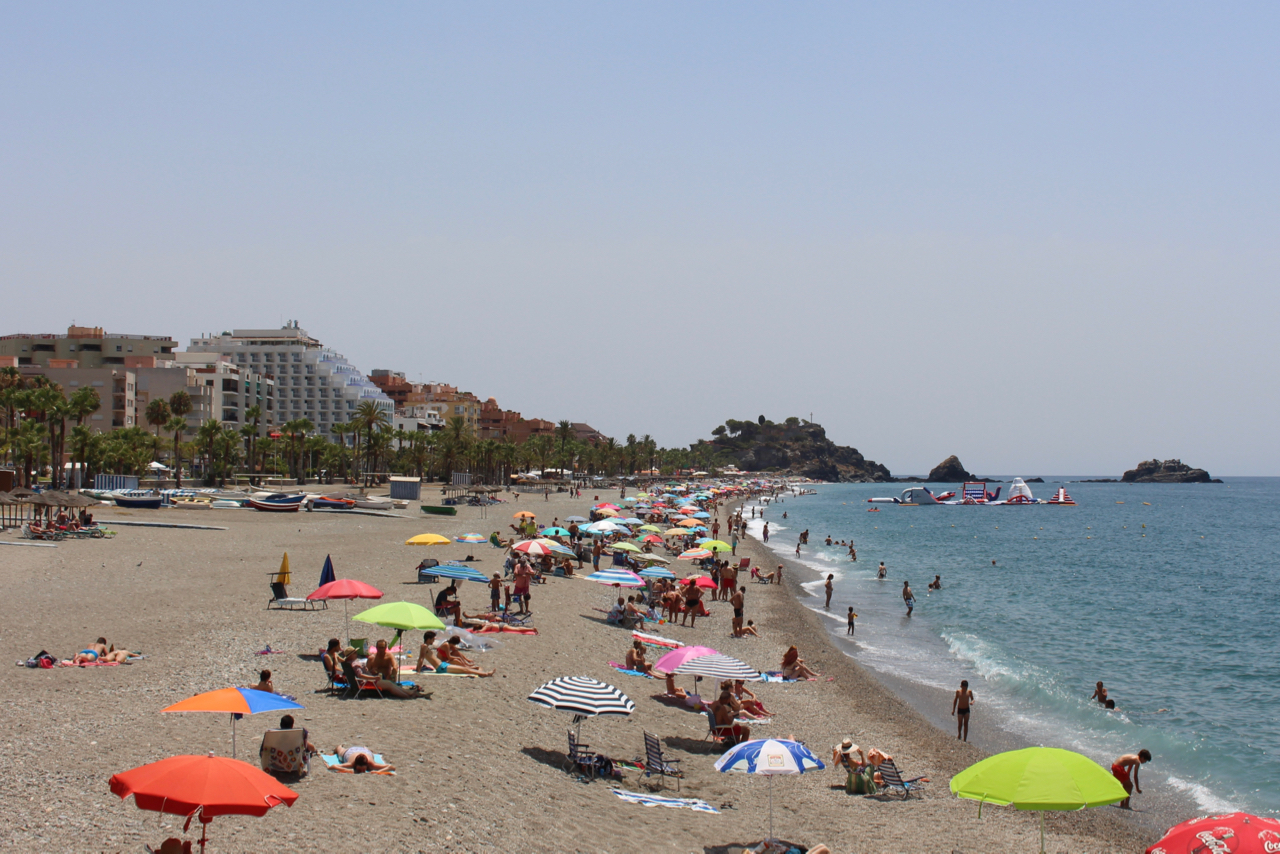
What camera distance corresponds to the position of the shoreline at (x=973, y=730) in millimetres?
12805

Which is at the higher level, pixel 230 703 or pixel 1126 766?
pixel 230 703

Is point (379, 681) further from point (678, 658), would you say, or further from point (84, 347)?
point (84, 347)

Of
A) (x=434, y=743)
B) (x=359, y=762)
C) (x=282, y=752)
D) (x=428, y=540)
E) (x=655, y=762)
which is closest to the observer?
(x=282, y=752)

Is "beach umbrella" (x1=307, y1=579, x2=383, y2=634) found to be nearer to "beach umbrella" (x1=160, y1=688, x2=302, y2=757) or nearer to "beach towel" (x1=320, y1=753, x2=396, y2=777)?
"beach towel" (x1=320, y1=753, x2=396, y2=777)

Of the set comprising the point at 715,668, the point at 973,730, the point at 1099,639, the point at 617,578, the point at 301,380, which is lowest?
the point at 1099,639

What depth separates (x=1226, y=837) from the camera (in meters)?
7.70

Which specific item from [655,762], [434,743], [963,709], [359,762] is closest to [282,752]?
[359,762]

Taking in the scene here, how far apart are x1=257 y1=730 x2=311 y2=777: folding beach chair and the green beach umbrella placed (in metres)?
3.97

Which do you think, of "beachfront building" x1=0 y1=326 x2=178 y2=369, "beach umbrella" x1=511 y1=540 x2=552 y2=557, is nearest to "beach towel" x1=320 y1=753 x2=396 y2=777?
"beach umbrella" x1=511 y1=540 x2=552 y2=557

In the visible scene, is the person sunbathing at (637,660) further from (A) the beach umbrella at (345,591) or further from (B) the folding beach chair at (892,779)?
(B) the folding beach chair at (892,779)

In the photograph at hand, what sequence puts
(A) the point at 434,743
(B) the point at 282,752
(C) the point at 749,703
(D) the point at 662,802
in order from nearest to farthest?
(B) the point at 282,752 < (D) the point at 662,802 < (A) the point at 434,743 < (C) the point at 749,703

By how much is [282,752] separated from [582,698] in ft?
11.8

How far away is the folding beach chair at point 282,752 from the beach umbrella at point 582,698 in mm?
2910

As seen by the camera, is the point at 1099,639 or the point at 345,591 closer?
the point at 345,591
